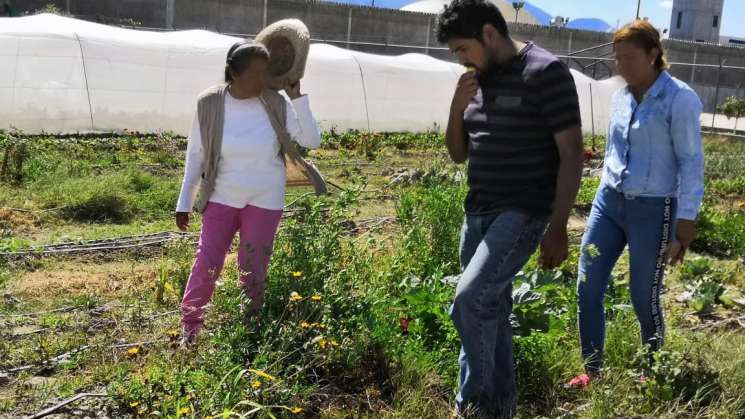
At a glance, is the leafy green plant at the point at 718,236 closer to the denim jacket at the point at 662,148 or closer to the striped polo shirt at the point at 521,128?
the denim jacket at the point at 662,148

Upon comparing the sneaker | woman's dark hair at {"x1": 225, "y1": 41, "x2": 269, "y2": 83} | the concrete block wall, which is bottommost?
the sneaker

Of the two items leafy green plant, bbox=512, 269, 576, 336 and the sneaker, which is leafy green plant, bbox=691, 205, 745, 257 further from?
the sneaker

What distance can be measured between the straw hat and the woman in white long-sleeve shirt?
118 millimetres

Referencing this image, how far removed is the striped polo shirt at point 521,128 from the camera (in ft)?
8.70

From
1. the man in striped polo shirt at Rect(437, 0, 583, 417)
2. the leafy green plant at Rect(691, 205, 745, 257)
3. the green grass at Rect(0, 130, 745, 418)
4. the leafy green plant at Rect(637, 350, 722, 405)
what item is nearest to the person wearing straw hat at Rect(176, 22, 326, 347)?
the green grass at Rect(0, 130, 745, 418)

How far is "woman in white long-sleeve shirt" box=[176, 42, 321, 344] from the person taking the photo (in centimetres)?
342

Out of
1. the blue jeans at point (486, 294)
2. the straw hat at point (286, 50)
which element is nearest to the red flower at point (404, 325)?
the blue jeans at point (486, 294)

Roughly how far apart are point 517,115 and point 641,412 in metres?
1.32

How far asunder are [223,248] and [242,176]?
361 mm

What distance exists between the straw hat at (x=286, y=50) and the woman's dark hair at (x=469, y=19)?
1.02m

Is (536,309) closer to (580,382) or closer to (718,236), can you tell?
(580,382)

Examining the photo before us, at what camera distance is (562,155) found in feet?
8.74

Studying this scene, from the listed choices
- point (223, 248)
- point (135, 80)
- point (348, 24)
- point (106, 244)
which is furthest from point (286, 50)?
point (348, 24)

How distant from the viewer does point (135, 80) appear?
1254 centimetres
